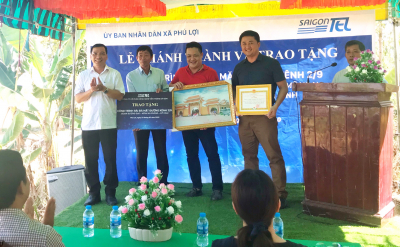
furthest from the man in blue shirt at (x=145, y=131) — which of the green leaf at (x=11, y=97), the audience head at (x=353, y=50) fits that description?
the audience head at (x=353, y=50)

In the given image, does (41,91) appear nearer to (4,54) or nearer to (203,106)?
(4,54)

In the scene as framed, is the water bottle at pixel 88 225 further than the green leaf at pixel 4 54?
No

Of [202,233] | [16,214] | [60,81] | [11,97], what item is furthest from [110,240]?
[60,81]

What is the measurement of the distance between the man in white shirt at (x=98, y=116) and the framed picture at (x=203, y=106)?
75 centimetres

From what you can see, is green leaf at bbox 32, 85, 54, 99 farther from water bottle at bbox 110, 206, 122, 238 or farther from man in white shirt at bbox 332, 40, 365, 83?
man in white shirt at bbox 332, 40, 365, 83

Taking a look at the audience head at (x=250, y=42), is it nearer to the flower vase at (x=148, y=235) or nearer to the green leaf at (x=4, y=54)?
the flower vase at (x=148, y=235)

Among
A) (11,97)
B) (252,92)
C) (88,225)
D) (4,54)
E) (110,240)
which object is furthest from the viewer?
(4,54)

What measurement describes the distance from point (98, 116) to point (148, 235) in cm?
222

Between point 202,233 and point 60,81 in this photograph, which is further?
point 60,81

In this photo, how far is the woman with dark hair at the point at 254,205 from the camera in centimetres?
134

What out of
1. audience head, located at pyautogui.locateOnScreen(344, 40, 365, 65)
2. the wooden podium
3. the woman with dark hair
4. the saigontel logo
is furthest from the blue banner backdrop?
the woman with dark hair

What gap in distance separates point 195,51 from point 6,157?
313 centimetres

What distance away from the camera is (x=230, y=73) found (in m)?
5.41

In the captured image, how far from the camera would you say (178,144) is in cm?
564
